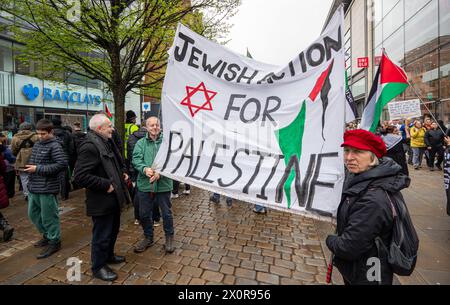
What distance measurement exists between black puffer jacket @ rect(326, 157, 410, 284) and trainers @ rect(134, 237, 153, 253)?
9.08 feet

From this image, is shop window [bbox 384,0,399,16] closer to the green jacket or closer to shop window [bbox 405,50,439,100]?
shop window [bbox 405,50,439,100]

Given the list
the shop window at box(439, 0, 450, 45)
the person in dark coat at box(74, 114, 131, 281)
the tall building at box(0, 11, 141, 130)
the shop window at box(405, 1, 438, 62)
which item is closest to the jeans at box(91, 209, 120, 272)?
the person in dark coat at box(74, 114, 131, 281)

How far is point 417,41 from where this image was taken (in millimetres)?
14453

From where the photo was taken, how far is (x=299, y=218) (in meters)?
5.19

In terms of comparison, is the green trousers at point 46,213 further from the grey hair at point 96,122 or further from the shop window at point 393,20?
the shop window at point 393,20

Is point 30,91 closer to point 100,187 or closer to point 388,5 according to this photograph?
point 100,187

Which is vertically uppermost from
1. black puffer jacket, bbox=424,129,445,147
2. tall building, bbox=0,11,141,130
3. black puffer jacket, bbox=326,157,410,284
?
tall building, bbox=0,11,141,130

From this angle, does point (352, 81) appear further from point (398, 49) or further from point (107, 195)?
point (107, 195)

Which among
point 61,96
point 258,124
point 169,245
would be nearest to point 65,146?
point 169,245

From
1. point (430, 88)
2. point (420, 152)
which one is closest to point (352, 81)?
point (430, 88)

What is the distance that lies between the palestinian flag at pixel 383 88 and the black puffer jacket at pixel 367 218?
4.22ft

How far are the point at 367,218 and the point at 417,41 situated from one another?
58.0 feet

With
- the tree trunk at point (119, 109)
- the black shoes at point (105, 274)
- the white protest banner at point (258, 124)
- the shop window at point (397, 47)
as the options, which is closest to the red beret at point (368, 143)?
the white protest banner at point (258, 124)

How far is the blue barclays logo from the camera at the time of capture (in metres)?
14.6
